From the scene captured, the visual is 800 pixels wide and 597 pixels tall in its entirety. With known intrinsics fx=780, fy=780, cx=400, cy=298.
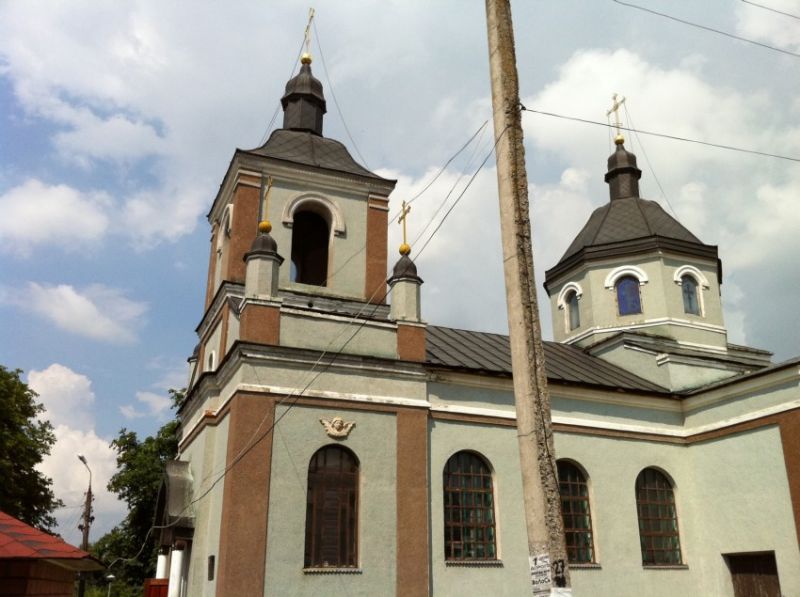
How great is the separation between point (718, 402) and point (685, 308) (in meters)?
5.05

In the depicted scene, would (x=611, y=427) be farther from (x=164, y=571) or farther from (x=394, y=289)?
(x=164, y=571)

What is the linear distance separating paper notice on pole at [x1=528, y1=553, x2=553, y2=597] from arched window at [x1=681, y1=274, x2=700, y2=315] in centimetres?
1709

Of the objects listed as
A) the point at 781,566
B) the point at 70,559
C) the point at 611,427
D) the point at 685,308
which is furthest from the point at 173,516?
the point at 685,308

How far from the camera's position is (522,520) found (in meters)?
15.7

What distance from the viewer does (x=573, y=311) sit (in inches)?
949

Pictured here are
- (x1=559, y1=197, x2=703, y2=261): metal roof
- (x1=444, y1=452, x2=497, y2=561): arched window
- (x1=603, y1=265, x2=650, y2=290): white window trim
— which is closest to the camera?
(x1=444, y1=452, x2=497, y2=561): arched window

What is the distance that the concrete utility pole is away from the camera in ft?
22.6

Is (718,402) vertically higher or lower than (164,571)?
higher

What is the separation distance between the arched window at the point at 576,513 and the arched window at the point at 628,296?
7.25 m

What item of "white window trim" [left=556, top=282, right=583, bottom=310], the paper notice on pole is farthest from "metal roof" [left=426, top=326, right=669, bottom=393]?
the paper notice on pole

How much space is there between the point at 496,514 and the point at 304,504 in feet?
13.3

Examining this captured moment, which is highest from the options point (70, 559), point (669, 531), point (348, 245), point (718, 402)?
point (348, 245)

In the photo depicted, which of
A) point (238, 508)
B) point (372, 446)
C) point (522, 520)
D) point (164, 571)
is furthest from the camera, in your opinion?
point (164, 571)

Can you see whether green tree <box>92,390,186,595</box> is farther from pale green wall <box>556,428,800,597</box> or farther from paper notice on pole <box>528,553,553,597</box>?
paper notice on pole <box>528,553,553,597</box>
